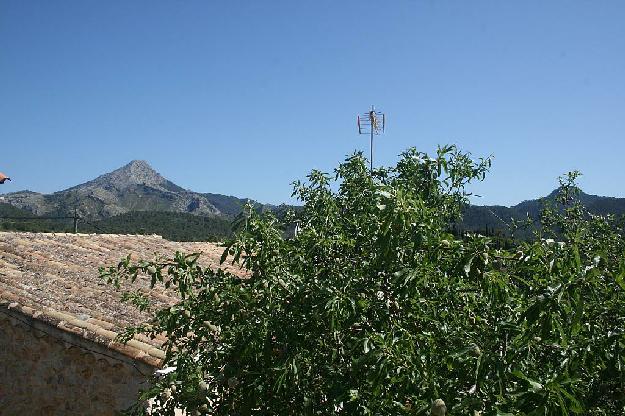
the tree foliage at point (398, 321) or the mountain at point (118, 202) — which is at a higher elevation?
the mountain at point (118, 202)

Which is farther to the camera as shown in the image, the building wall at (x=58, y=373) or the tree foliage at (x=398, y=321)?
the building wall at (x=58, y=373)

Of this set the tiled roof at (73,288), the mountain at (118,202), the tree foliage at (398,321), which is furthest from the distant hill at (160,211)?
the tiled roof at (73,288)

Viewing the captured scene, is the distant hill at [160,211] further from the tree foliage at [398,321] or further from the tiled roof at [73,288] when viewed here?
the tiled roof at [73,288]

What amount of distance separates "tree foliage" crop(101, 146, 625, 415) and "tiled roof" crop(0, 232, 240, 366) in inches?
69.8

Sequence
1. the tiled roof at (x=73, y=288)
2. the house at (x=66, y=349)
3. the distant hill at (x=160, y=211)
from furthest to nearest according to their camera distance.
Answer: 1. the distant hill at (x=160, y=211)
2. the tiled roof at (x=73, y=288)
3. the house at (x=66, y=349)

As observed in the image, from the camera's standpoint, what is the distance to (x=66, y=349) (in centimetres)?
698

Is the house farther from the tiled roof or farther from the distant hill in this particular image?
the distant hill

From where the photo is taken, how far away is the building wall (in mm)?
6684

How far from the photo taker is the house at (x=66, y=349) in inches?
262

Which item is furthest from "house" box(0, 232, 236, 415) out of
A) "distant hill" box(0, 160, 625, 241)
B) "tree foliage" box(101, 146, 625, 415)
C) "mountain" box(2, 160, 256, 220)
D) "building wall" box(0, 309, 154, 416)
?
"mountain" box(2, 160, 256, 220)

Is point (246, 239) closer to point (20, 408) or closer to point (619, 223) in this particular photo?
point (619, 223)

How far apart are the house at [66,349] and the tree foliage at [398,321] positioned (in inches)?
112

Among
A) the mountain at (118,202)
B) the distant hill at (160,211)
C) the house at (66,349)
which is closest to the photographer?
the house at (66,349)

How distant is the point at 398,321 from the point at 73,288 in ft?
21.8
